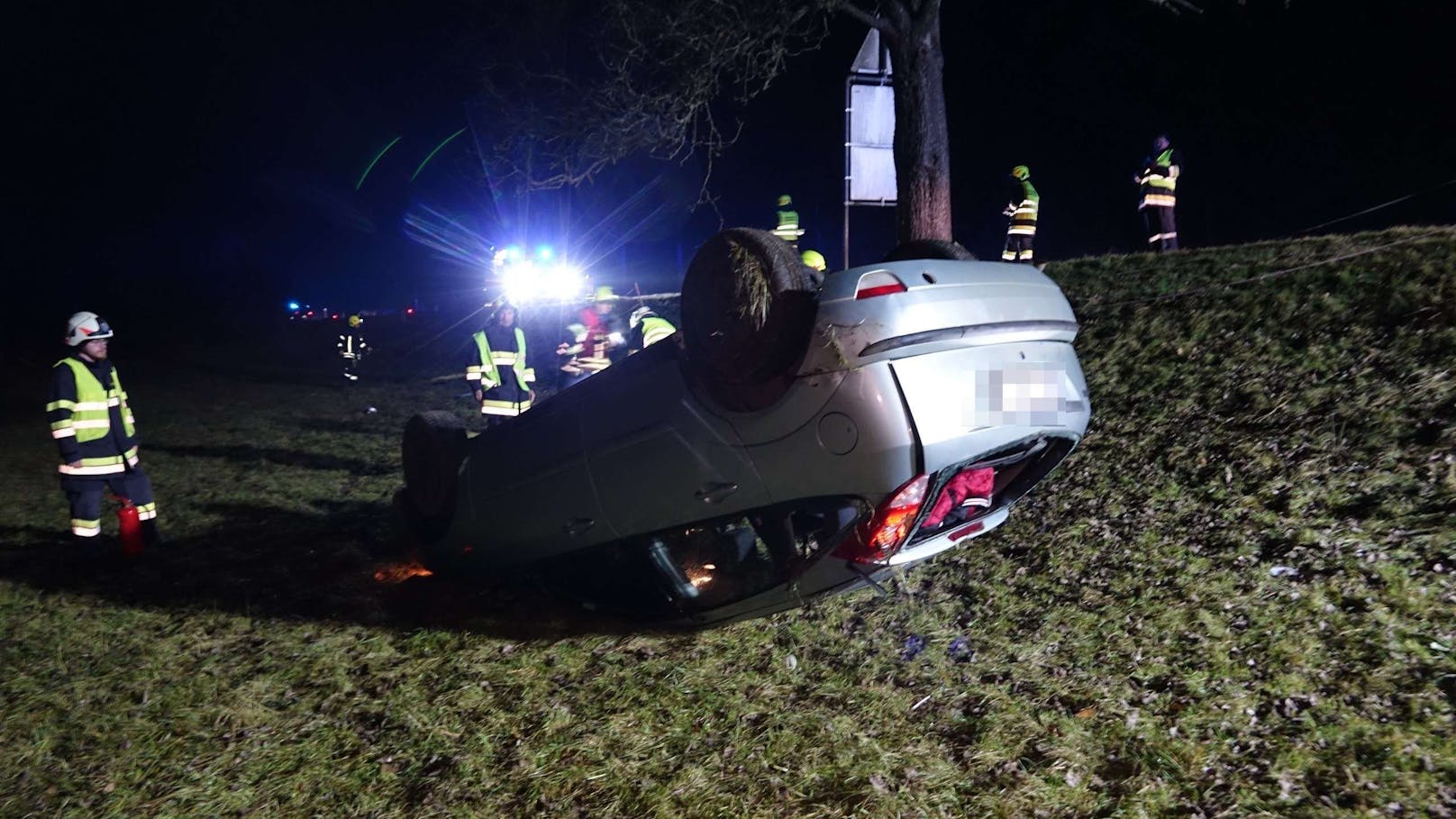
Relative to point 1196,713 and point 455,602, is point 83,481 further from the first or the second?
point 1196,713

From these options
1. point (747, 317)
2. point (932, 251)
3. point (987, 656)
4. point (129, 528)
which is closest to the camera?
point (747, 317)

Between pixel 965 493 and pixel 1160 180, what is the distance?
715cm

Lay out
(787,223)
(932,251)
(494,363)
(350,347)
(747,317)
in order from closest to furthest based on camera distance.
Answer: (747,317) → (932,251) → (494,363) → (787,223) → (350,347)

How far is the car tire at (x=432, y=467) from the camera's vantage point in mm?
4384

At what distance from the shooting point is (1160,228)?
8.63m

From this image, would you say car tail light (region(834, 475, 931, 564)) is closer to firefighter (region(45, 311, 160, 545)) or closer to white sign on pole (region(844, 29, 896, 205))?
firefighter (region(45, 311, 160, 545))

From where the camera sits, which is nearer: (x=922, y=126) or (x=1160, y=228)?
(x=922, y=126)

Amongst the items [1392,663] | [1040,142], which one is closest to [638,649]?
[1392,663]

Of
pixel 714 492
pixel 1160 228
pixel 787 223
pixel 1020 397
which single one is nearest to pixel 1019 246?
pixel 1160 228

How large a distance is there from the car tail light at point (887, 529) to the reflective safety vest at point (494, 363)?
17.1 ft

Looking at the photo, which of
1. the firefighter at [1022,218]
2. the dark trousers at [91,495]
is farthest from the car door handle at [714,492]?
the firefighter at [1022,218]

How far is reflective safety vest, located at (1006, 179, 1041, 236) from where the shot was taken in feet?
30.1

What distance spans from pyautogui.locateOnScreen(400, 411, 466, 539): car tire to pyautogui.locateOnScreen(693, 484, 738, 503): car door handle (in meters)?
1.85

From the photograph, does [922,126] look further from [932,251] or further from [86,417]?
[86,417]
